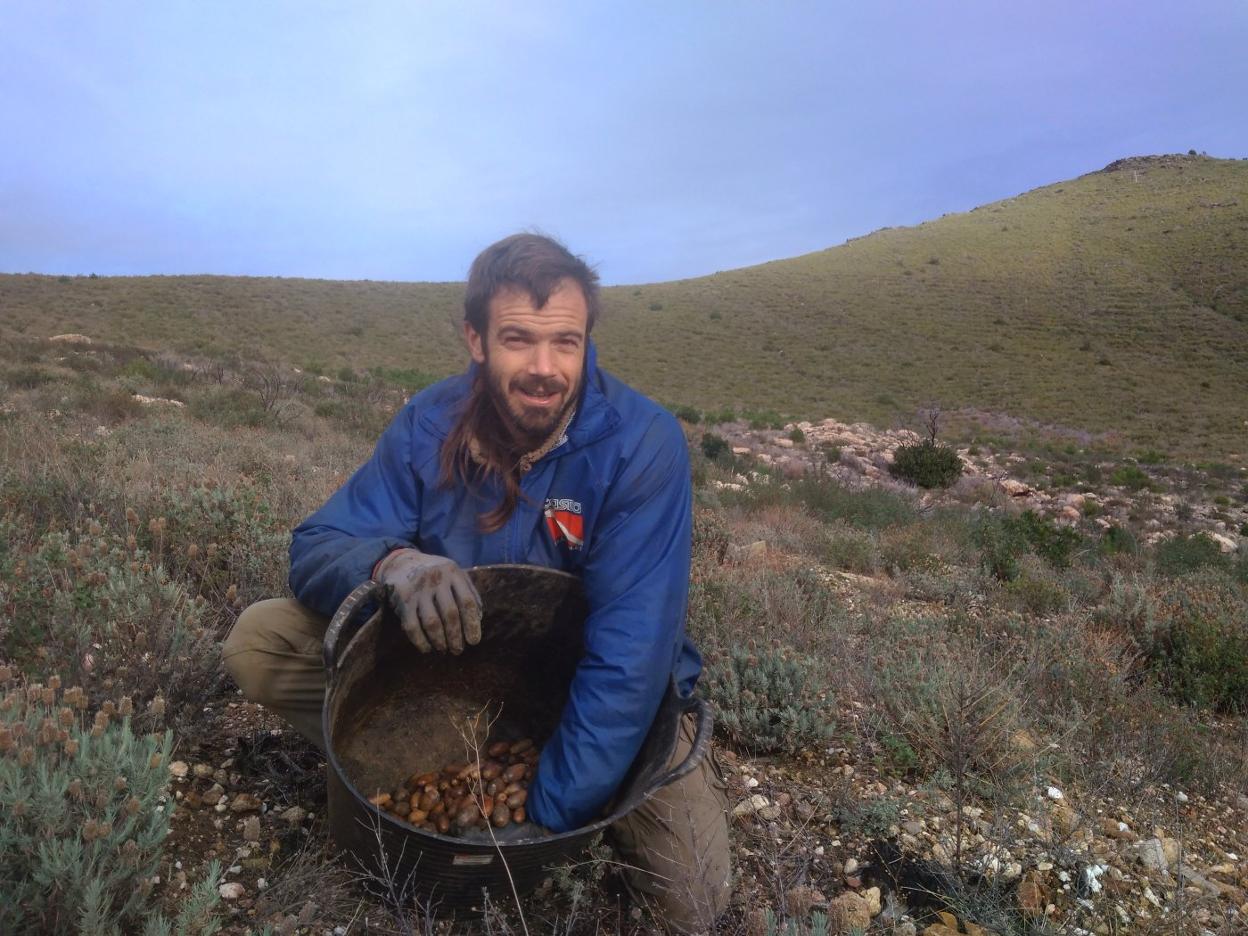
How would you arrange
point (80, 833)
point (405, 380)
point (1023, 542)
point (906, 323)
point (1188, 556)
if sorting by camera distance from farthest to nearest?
point (906, 323) → point (405, 380) → point (1188, 556) → point (1023, 542) → point (80, 833)

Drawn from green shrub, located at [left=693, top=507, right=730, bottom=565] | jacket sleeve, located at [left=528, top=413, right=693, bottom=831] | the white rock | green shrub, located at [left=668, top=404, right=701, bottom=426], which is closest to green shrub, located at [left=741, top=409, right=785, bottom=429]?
green shrub, located at [left=668, top=404, right=701, bottom=426]

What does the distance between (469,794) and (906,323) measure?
39356 mm

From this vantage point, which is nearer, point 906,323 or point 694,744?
point 694,744

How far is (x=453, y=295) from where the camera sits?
3984 cm

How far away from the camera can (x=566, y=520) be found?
7.44 ft

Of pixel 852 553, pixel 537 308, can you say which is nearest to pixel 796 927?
pixel 537 308

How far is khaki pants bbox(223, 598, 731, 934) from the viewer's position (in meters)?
2.03

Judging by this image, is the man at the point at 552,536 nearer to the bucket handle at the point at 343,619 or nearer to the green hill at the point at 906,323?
the bucket handle at the point at 343,619

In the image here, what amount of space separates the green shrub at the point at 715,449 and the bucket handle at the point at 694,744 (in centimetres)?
1098

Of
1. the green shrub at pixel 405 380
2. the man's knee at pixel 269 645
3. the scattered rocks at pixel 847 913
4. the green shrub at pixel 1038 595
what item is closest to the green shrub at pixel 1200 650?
the green shrub at pixel 1038 595

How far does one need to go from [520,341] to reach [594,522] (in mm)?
587

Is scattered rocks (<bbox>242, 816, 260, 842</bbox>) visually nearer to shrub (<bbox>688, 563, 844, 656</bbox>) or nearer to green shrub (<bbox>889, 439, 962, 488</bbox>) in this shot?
shrub (<bbox>688, 563, 844, 656</bbox>)

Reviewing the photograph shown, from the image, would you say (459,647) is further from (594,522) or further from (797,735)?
(797,735)

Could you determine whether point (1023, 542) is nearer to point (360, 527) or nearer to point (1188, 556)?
point (1188, 556)
